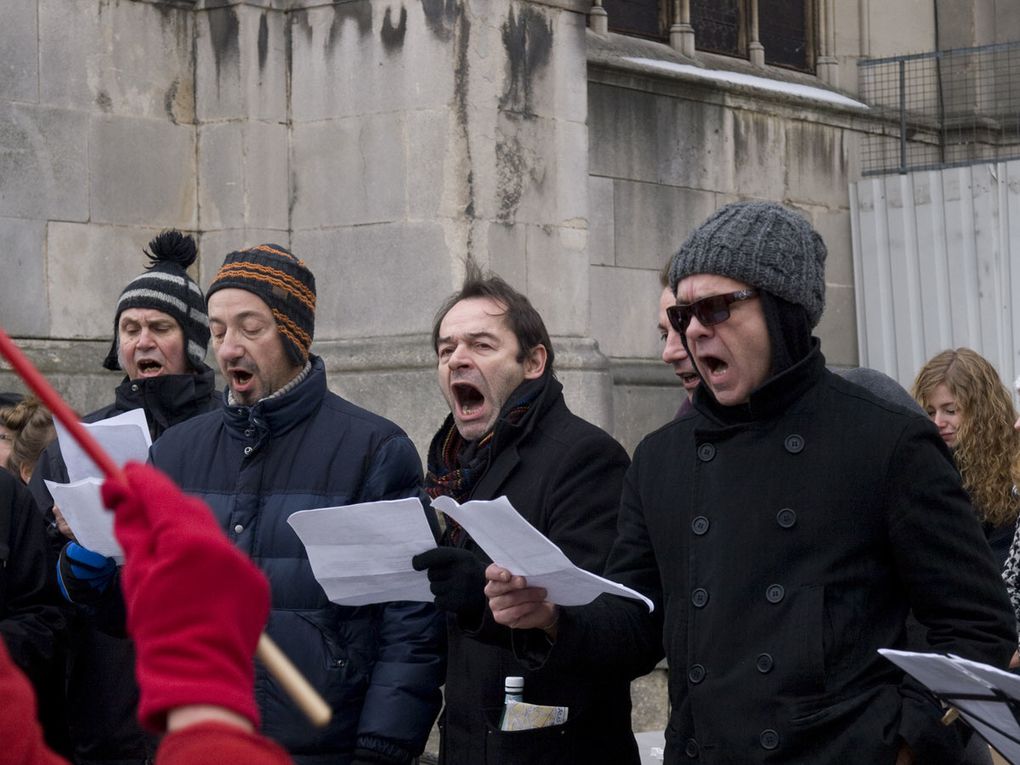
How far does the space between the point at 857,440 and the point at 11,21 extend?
5.66m

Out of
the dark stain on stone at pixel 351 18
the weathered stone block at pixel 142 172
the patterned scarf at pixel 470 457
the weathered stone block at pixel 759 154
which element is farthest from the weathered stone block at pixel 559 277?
the patterned scarf at pixel 470 457

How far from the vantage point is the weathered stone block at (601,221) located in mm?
10648

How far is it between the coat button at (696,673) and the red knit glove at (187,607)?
6.23 feet

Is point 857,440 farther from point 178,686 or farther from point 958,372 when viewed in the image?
point 958,372

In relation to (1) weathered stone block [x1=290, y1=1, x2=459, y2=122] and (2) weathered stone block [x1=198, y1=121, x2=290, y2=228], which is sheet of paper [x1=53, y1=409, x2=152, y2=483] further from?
(2) weathered stone block [x1=198, y1=121, x2=290, y2=228]

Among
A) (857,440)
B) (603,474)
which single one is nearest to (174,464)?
(603,474)

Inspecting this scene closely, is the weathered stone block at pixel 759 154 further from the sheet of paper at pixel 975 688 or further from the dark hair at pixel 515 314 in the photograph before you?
the sheet of paper at pixel 975 688

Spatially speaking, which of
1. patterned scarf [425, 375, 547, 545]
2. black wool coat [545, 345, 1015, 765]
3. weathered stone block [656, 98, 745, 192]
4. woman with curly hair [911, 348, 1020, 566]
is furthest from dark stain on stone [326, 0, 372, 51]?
black wool coat [545, 345, 1015, 765]

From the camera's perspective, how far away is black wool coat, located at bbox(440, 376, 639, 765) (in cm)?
408

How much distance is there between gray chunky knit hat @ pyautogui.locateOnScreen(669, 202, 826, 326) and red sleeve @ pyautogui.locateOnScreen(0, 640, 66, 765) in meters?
1.97

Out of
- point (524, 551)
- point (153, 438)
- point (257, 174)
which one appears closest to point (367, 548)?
point (524, 551)

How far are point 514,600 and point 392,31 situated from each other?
519 cm

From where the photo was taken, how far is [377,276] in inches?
326

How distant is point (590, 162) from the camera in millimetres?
10641
